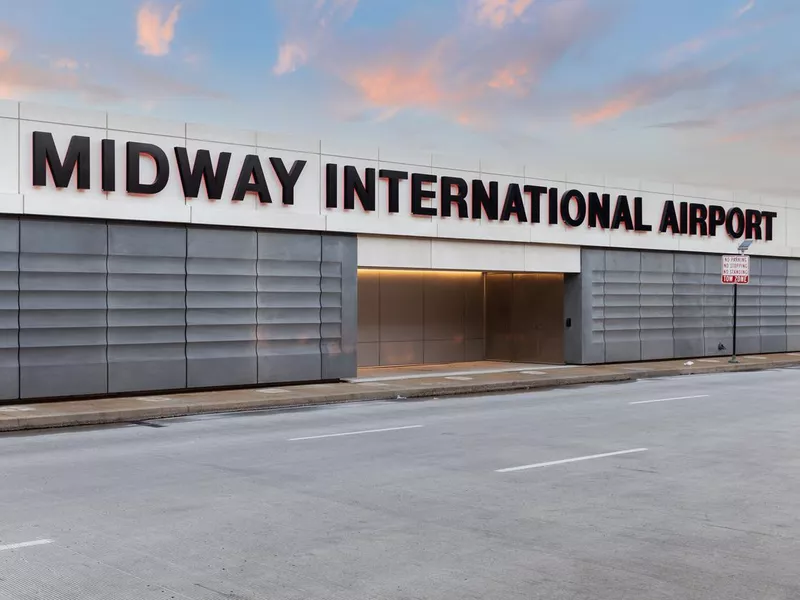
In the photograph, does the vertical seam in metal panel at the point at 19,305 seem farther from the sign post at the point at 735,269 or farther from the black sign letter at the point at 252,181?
the sign post at the point at 735,269

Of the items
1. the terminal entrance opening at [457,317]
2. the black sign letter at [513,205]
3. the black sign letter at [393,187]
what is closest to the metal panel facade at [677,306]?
the terminal entrance opening at [457,317]

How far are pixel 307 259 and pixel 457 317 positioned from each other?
10068 mm

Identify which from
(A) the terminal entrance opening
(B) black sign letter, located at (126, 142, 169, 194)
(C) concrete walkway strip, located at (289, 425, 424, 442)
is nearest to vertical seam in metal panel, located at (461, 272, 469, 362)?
(A) the terminal entrance opening

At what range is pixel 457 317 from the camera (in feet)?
104

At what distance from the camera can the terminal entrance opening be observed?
2945 cm

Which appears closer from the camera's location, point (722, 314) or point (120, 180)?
point (120, 180)

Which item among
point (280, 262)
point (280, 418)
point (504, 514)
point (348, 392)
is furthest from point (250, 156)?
point (504, 514)

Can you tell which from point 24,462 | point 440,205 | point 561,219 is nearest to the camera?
point 24,462

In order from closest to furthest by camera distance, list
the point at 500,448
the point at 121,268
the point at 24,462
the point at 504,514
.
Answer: the point at 504,514, the point at 24,462, the point at 500,448, the point at 121,268

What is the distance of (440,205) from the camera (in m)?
25.7

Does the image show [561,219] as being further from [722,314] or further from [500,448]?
[500,448]

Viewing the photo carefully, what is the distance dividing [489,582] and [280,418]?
1057 centimetres

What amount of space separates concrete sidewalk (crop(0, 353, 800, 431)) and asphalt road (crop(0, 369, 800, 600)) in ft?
4.24

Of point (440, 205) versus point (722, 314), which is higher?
point (440, 205)
